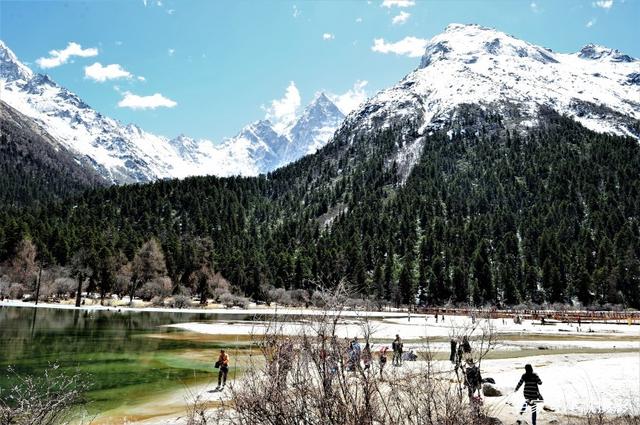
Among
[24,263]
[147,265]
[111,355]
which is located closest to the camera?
[111,355]

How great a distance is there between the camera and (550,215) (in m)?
173

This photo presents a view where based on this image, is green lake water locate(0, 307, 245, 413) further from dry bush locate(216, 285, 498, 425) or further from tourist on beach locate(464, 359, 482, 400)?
tourist on beach locate(464, 359, 482, 400)

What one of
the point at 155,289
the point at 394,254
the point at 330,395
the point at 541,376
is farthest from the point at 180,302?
the point at 330,395

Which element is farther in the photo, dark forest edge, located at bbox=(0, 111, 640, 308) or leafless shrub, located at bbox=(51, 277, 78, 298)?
dark forest edge, located at bbox=(0, 111, 640, 308)

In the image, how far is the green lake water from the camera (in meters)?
26.4

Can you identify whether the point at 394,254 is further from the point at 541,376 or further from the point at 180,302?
the point at 541,376

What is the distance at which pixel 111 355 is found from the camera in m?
37.2

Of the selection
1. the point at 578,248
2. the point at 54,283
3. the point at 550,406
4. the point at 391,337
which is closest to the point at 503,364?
the point at 550,406

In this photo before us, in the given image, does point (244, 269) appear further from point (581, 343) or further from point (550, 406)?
point (550, 406)

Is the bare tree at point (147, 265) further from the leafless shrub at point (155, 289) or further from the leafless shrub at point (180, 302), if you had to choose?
the leafless shrub at point (180, 302)

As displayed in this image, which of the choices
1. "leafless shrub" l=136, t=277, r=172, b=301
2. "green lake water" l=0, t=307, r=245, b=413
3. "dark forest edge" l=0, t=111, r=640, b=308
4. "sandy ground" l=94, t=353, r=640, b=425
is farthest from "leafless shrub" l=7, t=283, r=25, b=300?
"sandy ground" l=94, t=353, r=640, b=425

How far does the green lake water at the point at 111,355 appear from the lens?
86.5 feet

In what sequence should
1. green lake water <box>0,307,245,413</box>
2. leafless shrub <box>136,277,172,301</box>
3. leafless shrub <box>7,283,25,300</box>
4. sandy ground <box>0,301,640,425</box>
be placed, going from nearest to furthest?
sandy ground <box>0,301,640,425</box>, green lake water <box>0,307,245,413</box>, leafless shrub <box>7,283,25,300</box>, leafless shrub <box>136,277,172,301</box>

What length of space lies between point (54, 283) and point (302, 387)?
11535 centimetres
